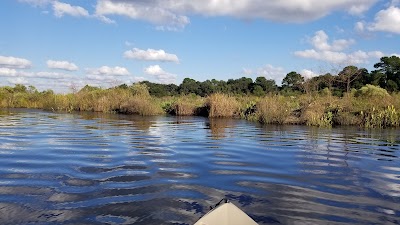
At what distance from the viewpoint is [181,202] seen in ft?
19.2

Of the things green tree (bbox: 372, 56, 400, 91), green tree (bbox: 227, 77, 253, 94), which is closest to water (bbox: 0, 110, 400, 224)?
green tree (bbox: 372, 56, 400, 91)

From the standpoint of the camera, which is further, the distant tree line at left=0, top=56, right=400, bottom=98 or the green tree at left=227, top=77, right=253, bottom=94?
the green tree at left=227, top=77, right=253, bottom=94

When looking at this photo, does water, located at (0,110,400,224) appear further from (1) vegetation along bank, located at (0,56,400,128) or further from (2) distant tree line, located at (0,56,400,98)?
(2) distant tree line, located at (0,56,400,98)

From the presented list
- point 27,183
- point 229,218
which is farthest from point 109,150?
point 229,218

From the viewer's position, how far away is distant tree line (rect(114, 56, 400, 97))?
31.0 meters

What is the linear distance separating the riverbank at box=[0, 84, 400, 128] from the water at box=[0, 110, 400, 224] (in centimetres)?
1159

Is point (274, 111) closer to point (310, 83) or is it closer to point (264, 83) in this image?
point (310, 83)

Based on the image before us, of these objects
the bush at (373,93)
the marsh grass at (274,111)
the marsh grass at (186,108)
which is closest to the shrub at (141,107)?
the marsh grass at (186,108)

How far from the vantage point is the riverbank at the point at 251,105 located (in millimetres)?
23594

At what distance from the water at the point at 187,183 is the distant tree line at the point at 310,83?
18725mm

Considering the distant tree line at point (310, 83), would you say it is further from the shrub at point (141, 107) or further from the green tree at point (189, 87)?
the shrub at point (141, 107)

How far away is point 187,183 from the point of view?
7.09 metres

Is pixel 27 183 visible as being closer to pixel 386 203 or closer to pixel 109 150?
pixel 109 150

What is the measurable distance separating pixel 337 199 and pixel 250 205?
155 centimetres
